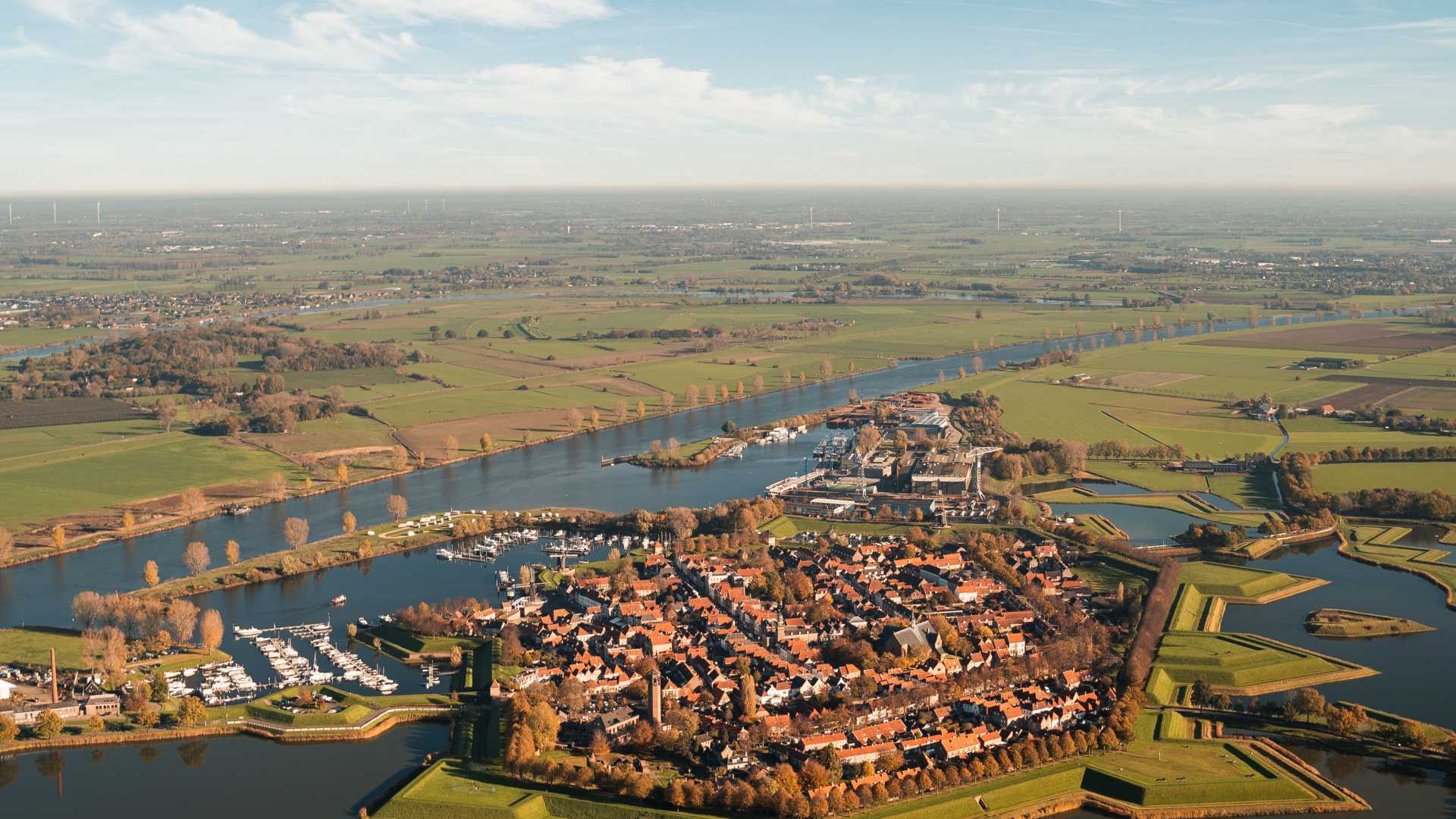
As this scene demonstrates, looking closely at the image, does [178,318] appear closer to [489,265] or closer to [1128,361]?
[489,265]

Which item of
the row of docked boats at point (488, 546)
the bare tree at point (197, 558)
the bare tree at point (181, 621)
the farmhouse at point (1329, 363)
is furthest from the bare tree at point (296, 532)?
the farmhouse at point (1329, 363)

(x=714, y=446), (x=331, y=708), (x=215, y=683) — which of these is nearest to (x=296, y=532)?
(x=215, y=683)

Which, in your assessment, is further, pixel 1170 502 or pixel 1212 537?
pixel 1170 502

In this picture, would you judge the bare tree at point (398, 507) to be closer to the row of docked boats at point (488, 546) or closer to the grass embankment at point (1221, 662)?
the row of docked boats at point (488, 546)

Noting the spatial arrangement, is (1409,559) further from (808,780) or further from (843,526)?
(808,780)

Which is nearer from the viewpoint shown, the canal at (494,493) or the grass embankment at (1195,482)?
the canal at (494,493)

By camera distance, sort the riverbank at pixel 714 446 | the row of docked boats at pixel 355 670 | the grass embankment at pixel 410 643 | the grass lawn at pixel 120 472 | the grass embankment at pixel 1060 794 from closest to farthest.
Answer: the grass embankment at pixel 1060 794 → the row of docked boats at pixel 355 670 → the grass embankment at pixel 410 643 → the grass lawn at pixel 120 472 → the riverbank at pixel 714 446

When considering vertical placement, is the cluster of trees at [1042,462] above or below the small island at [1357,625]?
above
